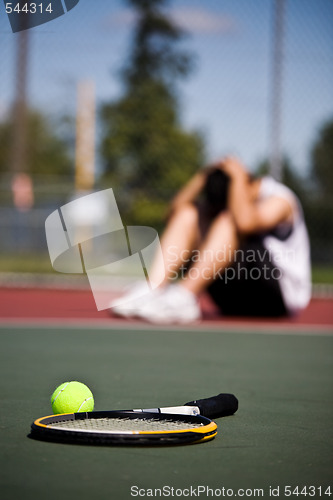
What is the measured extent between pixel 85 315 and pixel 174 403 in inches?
142

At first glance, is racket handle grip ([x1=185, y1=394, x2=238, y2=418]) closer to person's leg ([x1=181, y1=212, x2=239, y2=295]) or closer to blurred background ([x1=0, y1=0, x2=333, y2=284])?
person's leg ([x1=181, y1=212, x2=239, y2=295])

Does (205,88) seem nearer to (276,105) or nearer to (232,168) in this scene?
(276,105)

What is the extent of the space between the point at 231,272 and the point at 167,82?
6907 millimetres

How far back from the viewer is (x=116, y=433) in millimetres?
1927

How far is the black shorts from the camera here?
554 cm

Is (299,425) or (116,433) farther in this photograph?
(299,425)

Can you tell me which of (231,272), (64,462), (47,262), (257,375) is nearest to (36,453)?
(64,462)

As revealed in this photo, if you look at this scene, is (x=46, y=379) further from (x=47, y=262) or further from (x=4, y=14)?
(x=47, y=262)

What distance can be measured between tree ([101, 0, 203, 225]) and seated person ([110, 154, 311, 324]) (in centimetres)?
358

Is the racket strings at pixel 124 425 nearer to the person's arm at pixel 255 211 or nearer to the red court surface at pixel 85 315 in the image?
the red court surface at pixel 85 315

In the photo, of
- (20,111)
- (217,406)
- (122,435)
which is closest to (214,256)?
(217,406)

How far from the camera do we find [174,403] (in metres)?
2.75

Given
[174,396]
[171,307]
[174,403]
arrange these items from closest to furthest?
1. [174,403]
2. [174,396]
3. [171,307]

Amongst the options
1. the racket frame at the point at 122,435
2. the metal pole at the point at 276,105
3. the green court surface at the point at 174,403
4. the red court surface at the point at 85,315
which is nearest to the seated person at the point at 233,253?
the red court surface at the point at 85,315
